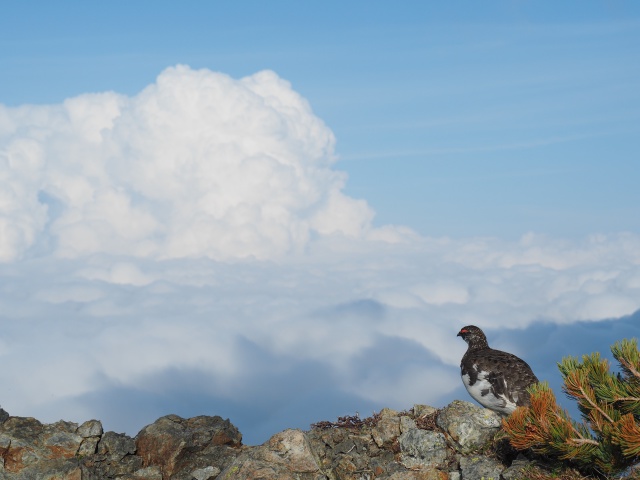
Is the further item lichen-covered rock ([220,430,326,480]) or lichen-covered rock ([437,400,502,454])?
lichen-covered rock ([437,400,502,454])

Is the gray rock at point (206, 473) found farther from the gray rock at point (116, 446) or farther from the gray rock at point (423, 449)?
the gray rock at point (423, 449)

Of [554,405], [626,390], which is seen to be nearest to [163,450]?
[554,405]

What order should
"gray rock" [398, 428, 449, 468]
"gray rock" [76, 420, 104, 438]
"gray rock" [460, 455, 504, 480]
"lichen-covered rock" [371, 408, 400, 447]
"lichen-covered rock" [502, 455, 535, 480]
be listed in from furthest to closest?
"gray rock" [76, 420, 104, 438]
"lichen-covered rock" [371, 408, 400, 447]
"gray rock" [398, 428, 449, 468]
"gray rock" [460, 455, 504, 480]
"lichen-covered rock" [502, 455, 535, 480]

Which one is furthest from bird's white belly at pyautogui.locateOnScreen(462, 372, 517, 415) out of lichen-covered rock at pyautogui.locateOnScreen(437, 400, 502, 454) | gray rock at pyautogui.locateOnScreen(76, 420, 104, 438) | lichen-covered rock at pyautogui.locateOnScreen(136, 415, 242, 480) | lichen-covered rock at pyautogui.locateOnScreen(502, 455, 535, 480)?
gray rock at pyautogui.locateOnScreen(76, 420, 104, 438)

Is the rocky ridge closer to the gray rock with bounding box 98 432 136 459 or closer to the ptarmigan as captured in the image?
the gray rock with bounding box 98 432 136 459

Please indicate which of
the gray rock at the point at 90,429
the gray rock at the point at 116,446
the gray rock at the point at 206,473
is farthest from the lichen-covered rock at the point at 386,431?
the gray rock at the point at 90,429
